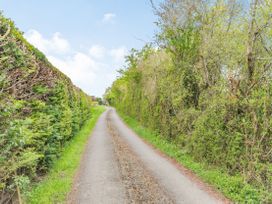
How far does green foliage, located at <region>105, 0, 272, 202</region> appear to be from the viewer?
8.24 metres

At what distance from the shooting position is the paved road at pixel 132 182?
7.27 m

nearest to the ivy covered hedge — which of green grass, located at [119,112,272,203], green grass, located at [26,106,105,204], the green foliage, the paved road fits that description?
green grass, located at [26,106,105,204]

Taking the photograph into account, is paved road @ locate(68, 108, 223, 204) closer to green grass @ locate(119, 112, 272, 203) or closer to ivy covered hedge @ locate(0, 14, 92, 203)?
green grass @ locate(119, 112, 272, 203)

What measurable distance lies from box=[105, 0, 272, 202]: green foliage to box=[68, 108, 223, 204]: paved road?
5.18 feet

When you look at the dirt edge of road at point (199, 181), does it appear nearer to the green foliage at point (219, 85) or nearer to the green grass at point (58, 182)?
the green foliage at point (219, 85)

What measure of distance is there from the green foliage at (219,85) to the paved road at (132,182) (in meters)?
1.58

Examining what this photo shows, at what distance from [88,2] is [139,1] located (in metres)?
3.56

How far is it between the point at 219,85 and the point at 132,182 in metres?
5.31

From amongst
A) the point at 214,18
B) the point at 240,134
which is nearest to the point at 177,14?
the point at 214,18

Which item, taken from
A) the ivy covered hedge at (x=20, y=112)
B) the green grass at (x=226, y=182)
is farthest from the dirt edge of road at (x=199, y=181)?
the ivy covered hedge at (x=20, y=112)

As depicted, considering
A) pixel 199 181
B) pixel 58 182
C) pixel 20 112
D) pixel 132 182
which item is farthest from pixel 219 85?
pixel 20 112

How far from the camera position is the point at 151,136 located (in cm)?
1836

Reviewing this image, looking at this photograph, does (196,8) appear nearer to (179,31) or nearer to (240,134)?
(179,31)

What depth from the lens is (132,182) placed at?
8.53m
